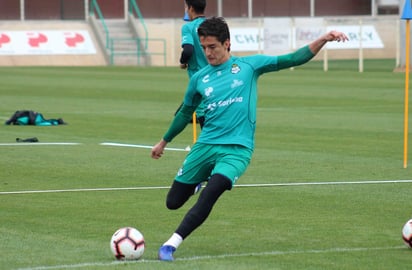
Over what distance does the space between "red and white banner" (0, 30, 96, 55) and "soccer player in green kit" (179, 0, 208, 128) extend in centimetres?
3672

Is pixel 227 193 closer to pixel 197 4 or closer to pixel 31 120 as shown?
pixel 197 4

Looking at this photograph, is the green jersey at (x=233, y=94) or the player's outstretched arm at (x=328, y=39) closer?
the player's outstretched arm at (x=328, y=39)

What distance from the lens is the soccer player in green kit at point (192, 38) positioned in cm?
1349

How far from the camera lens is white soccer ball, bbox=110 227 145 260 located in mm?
8775

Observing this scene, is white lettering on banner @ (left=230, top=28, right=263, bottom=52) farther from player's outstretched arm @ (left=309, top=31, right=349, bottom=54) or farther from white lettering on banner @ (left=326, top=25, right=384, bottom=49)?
player's outstretched arm @ (left=309, top=31, right=349, bottom=54)

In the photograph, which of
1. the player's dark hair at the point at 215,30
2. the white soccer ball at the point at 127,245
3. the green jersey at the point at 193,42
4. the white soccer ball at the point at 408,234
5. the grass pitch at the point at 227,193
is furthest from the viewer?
the green jersey at the point at 193,42

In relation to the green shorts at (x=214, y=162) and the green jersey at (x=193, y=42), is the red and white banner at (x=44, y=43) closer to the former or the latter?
the green jersey at (x=193, y=42)

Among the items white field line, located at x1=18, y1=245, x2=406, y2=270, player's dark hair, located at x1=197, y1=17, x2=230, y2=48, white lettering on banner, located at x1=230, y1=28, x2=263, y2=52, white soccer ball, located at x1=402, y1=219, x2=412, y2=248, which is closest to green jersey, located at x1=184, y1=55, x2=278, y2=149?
player's dark hair, located at x1=197, y1=17, x2=230, y2=48

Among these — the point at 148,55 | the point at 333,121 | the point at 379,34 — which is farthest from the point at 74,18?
the point at 333,121

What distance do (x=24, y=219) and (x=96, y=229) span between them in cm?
93

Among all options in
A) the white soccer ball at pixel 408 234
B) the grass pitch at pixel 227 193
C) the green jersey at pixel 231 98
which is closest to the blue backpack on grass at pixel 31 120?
the grass pitch at pixel 227 193

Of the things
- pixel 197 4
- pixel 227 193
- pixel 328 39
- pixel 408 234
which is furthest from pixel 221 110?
pixel 197 4

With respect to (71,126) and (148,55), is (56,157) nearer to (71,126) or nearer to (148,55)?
(71,126)

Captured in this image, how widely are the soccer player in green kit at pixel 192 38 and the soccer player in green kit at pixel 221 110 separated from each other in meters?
4.18
